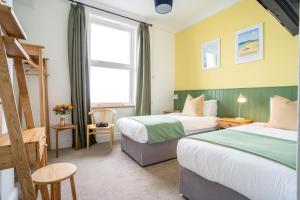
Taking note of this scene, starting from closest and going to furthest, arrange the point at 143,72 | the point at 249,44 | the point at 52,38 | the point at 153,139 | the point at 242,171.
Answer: the point at 242,171 < the point at 153,139 < the point at 249,44 < the point at 52,38 < the point at 143,72

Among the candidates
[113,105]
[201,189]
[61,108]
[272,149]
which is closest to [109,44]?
[113,105]

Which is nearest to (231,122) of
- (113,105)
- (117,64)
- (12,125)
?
(113,105)

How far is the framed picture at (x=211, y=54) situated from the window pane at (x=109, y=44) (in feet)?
6.27


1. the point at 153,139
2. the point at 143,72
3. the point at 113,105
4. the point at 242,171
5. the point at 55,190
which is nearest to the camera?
A: the point at 242,171

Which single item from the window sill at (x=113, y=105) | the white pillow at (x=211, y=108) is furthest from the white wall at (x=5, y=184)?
the white pillow at (x=211, y=108)

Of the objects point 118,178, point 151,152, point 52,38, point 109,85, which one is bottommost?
point 118,178

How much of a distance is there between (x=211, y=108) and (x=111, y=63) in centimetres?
257

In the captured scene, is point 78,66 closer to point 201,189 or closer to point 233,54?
point 201,189

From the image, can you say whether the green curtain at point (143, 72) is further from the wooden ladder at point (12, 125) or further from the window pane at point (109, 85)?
the wooden ladder at point (12, 125)

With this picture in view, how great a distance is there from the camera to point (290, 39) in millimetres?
2514

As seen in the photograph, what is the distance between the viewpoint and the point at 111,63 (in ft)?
13.1

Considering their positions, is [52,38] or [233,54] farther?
[233,54]

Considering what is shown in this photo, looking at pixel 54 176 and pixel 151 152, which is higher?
pixel 54 176

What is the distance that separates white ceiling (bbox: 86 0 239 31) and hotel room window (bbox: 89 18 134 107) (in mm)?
451
